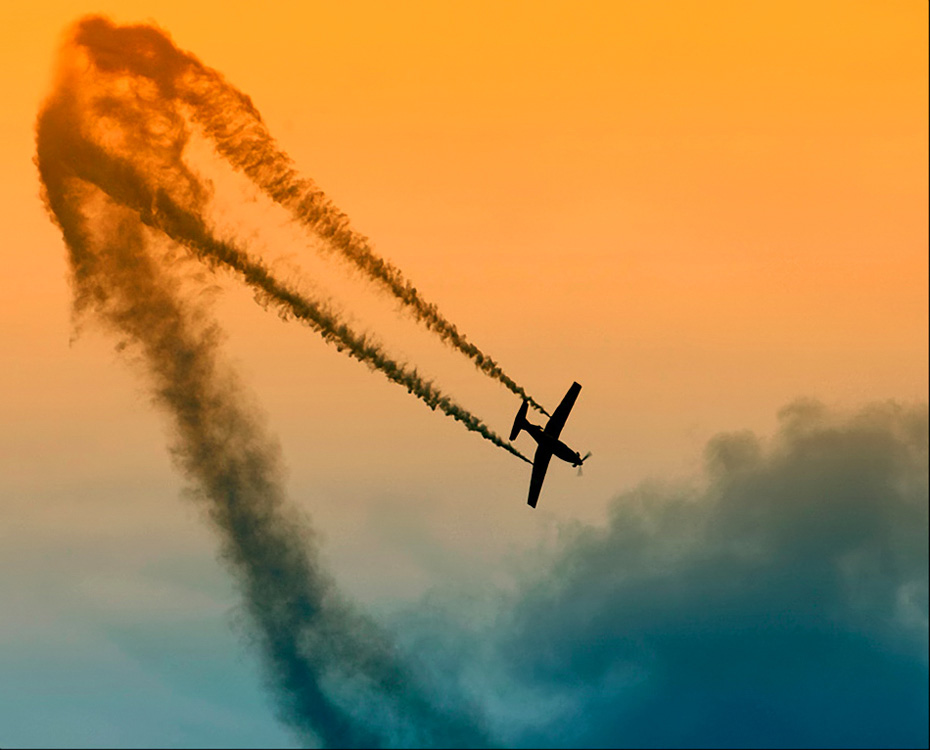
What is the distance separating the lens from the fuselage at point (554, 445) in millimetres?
79812

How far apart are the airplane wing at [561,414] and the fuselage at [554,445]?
0.25m

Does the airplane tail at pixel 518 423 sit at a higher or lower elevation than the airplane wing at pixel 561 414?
lower

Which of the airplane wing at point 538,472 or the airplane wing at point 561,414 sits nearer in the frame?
the airplane wing at point 561,414

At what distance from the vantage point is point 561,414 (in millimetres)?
80938

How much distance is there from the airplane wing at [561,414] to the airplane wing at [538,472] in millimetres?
1217

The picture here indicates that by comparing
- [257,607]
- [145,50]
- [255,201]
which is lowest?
[257,607]

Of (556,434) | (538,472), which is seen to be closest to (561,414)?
(556,434)

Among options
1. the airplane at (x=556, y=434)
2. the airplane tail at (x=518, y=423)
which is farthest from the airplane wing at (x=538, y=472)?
the airplane tail at (x=518, y=423)

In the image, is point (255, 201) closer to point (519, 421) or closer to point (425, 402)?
point (425, 402)

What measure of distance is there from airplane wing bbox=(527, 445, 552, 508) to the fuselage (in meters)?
0.62

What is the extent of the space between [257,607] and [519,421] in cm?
1223

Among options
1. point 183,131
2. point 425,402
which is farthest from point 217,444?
point 183,131

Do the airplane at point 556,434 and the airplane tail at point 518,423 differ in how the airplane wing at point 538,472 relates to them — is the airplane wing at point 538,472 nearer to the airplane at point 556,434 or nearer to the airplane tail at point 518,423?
the airplane at point 556,434

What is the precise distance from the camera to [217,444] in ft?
240
